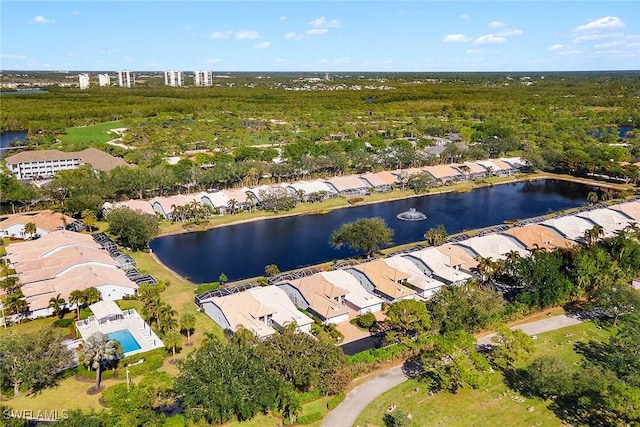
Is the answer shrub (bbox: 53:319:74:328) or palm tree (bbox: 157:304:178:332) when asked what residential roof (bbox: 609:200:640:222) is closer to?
palm tree (bbox: 157:304:178:332)

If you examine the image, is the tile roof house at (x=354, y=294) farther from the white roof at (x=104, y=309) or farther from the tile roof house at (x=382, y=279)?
the white roof at (x=104, y=309)

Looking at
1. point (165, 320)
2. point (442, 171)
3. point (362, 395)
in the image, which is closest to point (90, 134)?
point (442, 171)

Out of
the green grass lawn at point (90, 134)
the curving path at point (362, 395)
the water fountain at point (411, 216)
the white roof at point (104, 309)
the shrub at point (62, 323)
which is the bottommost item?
the curving path at point (362, 395)

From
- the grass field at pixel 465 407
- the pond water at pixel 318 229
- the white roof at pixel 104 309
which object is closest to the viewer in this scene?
the grass field at pixel 465 407

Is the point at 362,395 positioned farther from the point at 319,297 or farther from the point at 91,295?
the point at 91,295

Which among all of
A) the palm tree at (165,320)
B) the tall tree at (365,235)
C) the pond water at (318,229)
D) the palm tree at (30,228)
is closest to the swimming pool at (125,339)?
the palm tree at (165,320)

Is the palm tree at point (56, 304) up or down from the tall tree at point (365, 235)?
down

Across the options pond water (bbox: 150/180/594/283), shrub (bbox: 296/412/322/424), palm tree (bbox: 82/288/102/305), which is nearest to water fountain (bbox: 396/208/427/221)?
pond water (bbox: 150/180/594/283)
